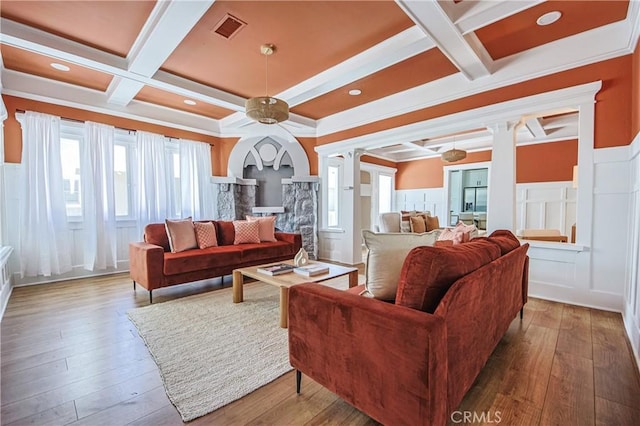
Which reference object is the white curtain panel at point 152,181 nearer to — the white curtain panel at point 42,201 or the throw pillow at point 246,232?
the white curtain panel at point 42,201

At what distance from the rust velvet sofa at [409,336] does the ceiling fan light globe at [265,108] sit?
204cm

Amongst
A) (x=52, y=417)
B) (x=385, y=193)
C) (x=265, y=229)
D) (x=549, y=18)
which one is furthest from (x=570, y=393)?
(x=385, y=193)

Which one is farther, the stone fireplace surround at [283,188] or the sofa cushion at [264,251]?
the stone fireplace surround at [283,188]

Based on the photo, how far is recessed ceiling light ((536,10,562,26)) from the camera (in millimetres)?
2575

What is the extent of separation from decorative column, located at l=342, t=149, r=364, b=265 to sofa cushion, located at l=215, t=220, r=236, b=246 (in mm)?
2138

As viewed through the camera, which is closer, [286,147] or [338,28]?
[338,28]

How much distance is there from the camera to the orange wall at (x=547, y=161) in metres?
5.90

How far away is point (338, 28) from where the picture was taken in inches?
108

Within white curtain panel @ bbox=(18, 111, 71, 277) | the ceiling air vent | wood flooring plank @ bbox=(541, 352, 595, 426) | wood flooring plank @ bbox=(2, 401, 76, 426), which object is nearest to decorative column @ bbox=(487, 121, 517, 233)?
wood flooring plank @ bbox=(541, 352, 595, 426)

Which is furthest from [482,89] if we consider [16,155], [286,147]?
[16,155]

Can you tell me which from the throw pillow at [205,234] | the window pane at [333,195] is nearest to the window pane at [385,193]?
the window pane at [333,195]

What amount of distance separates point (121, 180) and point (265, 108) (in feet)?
10.6

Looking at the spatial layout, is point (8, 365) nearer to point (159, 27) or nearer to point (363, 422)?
point (363, 422)

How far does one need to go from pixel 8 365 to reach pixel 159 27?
289 cm
